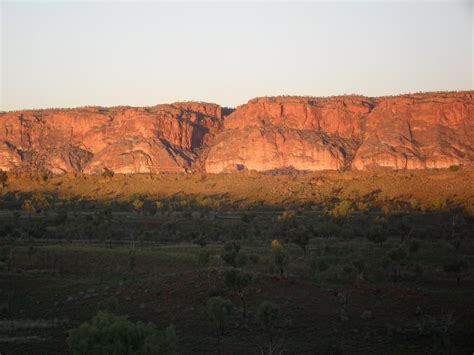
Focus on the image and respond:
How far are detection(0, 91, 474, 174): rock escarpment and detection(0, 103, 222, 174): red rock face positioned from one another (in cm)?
25

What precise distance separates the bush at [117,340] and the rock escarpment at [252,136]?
118082mm

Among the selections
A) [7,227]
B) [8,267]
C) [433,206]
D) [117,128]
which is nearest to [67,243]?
[7,227]

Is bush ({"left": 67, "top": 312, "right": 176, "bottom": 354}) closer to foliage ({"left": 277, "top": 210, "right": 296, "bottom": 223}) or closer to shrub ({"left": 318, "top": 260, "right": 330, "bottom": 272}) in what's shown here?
shrub ({"left": 318, "top": 260, "right": 330, "bottom": 272})

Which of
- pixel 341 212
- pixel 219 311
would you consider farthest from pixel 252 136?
pixel 219 311

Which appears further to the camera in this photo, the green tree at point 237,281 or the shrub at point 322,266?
the shrub at point 322,266

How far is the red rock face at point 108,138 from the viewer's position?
500 ft

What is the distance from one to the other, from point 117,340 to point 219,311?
897 centimetres

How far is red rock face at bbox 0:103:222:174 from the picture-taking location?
500 ft

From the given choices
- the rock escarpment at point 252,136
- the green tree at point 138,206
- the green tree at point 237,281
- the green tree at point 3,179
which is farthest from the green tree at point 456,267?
the rock escarpment at point 252,136

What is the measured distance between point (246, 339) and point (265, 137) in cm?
12654

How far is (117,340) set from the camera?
2242 cm

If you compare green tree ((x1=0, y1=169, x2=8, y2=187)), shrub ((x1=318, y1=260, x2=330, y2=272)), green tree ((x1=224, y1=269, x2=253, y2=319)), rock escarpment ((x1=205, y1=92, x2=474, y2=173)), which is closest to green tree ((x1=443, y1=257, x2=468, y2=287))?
shrub ((x1=318, y1=260, x2=330, y2=272))

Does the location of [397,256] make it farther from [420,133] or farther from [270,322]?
[420,133]

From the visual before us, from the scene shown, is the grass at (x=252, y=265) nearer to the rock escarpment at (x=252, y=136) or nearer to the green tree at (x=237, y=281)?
the green tree at (x=237, y=281)
